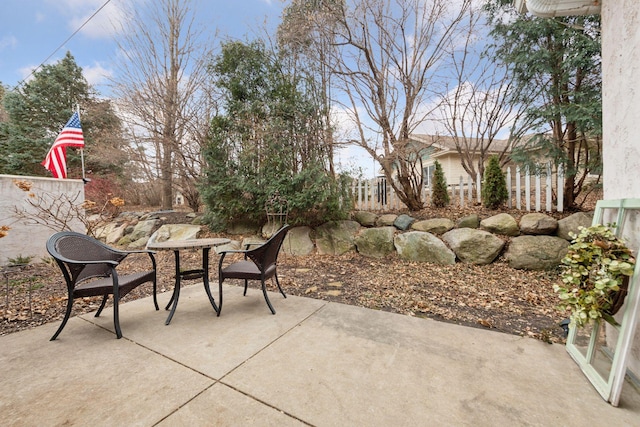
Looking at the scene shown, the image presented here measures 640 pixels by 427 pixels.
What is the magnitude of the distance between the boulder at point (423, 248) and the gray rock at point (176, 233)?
475 cm

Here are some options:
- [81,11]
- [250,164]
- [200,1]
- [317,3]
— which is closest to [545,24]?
[317,3]

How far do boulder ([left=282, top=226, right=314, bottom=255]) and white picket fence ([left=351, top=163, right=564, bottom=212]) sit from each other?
1.50 meters

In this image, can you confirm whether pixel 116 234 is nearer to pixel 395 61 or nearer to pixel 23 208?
pixel 23 208

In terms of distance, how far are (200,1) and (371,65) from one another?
6510mm

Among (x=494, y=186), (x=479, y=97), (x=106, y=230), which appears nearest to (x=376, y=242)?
(x=494, y=186)

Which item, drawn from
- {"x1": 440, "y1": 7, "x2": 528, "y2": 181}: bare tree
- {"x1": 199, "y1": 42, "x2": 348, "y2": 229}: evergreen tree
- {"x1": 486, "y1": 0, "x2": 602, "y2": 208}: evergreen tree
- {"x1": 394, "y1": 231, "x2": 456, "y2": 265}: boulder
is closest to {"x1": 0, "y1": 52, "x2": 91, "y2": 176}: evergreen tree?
{"x1": 199, "y1": 42, "x2": 348, "y2": 229}: evergreen tree

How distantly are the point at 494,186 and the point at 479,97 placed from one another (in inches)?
107

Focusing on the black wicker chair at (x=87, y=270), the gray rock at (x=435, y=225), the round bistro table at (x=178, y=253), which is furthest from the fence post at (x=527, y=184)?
the black wicker chair at (x=87, y=270)

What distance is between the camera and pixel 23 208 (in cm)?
491

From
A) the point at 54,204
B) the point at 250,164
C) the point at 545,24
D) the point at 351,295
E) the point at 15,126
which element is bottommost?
the point at 351,295

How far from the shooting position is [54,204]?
5.16m

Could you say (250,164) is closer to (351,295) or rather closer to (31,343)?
(351,295)

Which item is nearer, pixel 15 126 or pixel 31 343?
pixel 31 343

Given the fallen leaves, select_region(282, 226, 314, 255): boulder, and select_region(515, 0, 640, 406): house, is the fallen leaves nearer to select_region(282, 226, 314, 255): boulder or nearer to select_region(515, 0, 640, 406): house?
select_region(282, 226, 314, 255): boulder
